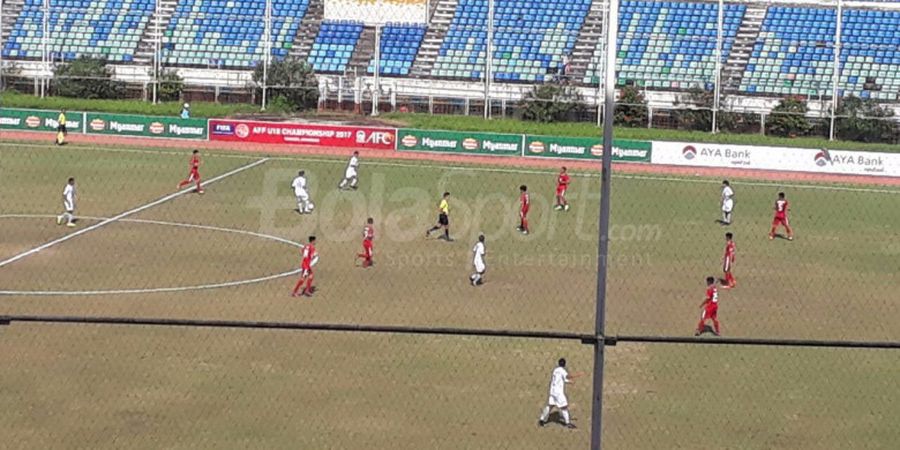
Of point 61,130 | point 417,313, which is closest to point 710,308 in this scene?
point 417,313

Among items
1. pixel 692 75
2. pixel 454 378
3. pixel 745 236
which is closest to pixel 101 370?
pixel 454 378

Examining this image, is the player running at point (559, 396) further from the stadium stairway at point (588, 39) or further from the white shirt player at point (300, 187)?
the stadium stairway at point (588, 39)

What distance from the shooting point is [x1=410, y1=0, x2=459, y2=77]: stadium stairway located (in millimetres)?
50062

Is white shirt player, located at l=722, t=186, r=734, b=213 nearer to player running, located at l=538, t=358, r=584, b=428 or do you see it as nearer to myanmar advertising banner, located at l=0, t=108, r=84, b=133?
player running, located at l=538, t=358, r=584, b=428

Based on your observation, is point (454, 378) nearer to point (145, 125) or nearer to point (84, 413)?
point (84, 413)

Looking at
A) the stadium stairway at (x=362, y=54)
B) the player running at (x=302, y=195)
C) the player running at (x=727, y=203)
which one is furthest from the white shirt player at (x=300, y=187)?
the stadium stairway at (x=362, y=54)

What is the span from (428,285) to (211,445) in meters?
10.4

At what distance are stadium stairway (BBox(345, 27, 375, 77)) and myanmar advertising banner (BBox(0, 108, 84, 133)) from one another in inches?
401

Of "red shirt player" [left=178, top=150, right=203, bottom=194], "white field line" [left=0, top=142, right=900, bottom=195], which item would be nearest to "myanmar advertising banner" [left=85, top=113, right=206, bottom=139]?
"white field line" [left=0, top=142, right=900, bottom=195]

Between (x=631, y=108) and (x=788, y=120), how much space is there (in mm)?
5122

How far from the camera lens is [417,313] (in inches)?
899

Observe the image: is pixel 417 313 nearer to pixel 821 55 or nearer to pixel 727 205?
pixel 727 205

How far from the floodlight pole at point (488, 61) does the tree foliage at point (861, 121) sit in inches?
441

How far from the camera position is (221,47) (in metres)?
46.1
